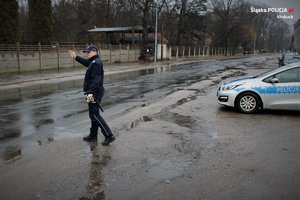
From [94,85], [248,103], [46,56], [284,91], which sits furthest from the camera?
[46,56]

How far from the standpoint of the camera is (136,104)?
40.0 ft

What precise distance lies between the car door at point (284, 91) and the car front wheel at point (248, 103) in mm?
296

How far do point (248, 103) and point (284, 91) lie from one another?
101cm

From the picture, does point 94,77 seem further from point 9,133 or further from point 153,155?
point 9,133

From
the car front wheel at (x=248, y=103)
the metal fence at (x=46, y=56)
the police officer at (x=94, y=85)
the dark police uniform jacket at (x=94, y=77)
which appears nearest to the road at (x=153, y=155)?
the car front wheel at (x=248, y=103)

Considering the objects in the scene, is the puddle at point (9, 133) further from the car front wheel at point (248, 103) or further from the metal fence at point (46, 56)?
the metal fence at point (46, 56)

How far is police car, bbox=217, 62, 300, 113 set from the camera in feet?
32.7

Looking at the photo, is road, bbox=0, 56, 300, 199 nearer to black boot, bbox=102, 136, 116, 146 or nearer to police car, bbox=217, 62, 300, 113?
black boot, bbox=102, 136, 116, 146

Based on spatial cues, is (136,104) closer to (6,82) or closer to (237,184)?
(237,184)

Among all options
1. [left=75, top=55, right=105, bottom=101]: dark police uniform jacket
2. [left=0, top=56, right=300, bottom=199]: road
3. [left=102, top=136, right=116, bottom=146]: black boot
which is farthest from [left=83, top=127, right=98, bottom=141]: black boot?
[left=75, top=55, right=105, bottom=101]: dark police uniform jacket

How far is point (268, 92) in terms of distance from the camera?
33.3 feet

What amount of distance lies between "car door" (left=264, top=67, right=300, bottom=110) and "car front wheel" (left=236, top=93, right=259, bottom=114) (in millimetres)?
296

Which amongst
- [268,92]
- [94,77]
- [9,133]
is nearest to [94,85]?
[94,77]

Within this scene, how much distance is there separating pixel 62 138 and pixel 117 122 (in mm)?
1882
